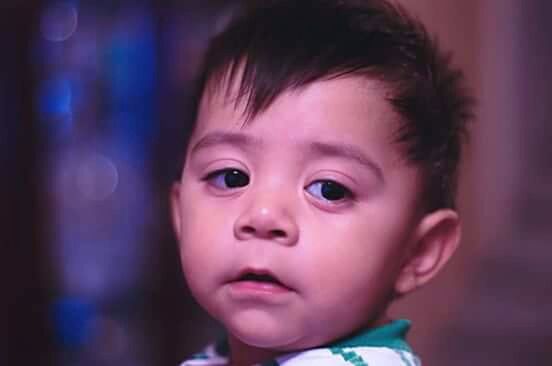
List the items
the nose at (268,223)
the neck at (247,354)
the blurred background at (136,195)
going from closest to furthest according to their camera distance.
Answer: the nose at (268,223), the neck at (247,354), the blurred background at (136,195)

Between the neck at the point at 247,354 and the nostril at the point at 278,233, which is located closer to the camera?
the nostril at the point at 278,233

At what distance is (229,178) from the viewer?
83 centimetres

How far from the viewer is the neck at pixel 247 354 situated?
0.87m

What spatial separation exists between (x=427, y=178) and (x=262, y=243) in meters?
0.20

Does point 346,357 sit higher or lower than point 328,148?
lower

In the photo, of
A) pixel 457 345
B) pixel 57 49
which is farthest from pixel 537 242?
pixel 57 49

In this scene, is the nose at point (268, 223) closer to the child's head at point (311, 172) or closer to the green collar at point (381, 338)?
the child's head at point (311, 172)

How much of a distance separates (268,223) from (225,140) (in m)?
0.11

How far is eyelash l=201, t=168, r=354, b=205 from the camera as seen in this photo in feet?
2.61

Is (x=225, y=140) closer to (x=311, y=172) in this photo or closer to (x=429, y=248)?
(x=311, y=172)

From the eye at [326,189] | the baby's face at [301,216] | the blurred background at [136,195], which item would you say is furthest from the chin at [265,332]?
the blurred background at [136,195]

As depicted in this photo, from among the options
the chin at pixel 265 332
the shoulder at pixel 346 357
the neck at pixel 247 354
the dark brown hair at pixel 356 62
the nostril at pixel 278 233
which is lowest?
the shoulder at pixel 346 357

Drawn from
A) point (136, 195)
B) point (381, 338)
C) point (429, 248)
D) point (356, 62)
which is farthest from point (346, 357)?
point (136, 195)

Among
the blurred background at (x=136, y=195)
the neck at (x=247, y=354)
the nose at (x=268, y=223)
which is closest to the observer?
the nose at (x=268, y=223)
